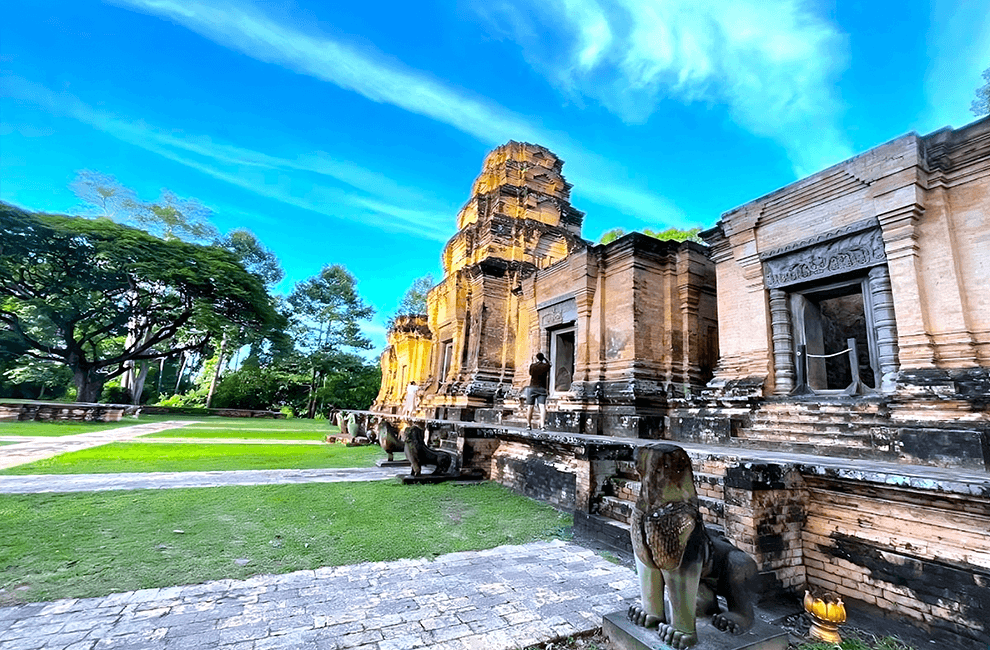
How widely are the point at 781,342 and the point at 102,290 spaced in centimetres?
3027

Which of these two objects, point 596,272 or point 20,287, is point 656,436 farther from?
point 20,287

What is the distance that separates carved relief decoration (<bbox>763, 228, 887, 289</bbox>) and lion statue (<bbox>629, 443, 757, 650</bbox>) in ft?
16.0

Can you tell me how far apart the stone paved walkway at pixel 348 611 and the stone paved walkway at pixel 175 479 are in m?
4.69

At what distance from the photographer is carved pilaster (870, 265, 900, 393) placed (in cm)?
517

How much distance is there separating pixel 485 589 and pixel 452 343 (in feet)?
38.5

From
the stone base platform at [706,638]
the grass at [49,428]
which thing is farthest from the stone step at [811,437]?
the grass at [49,428]

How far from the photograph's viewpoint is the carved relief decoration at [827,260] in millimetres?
5570

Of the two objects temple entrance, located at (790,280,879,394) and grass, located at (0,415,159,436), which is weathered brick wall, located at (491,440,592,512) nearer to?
temple entrance, located at (790,280,879,394)

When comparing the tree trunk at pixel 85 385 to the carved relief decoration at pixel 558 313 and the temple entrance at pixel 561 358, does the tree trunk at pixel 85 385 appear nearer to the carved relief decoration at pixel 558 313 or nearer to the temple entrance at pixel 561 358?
the carved relief decoration at pixel 558 313

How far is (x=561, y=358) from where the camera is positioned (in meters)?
11.3

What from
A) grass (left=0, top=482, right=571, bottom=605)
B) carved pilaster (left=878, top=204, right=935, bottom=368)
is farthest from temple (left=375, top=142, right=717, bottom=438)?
carved pilaster (left=878, top=204, right=935, bottom=368)

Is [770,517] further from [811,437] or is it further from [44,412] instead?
[44,412]

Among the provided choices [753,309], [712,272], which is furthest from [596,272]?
[753,309]

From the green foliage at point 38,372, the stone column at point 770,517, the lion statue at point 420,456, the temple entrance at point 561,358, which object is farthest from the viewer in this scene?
the green foliage at point 38,372
